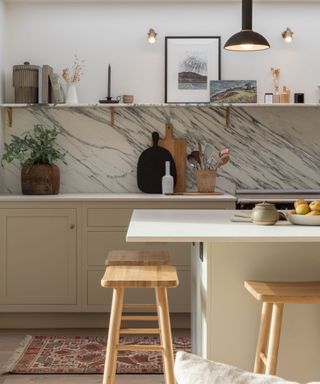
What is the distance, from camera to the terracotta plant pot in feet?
16.5

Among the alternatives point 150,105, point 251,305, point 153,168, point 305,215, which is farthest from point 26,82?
point 251,305

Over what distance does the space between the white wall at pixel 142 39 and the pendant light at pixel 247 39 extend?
1518mm

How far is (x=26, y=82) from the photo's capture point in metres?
5.12

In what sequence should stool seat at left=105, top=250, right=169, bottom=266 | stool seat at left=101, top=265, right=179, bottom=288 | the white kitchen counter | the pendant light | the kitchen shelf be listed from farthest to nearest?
the kitchen shelf < the white kitchen counter < the pendant light < stool seat at left=105, top=250, right=169, bottom=266 < stool seat at left=101, top=265, right=179, bottom=288

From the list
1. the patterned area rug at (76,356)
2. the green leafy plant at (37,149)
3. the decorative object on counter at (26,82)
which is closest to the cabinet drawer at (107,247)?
the patterned area rug at (76,356)

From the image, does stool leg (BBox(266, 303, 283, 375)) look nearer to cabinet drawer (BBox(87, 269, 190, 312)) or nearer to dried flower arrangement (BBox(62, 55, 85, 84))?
cabinet drawer (BBox(87, 269, 190, 312))

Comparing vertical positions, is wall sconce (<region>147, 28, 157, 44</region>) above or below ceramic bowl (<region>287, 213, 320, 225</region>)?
above

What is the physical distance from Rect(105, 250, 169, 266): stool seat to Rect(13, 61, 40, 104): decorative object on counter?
2.10m

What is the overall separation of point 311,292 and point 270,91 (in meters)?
3.14

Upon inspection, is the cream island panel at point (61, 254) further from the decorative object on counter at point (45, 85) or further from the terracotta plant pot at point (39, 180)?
the decorative object on counter at point (45, 85)

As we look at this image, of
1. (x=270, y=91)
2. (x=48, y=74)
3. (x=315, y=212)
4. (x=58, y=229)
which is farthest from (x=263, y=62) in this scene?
(x=315, y=212)

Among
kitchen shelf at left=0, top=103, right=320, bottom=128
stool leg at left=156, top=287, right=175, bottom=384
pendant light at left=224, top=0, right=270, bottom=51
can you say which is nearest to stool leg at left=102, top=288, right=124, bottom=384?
stool leg at left=156, top=287, right=175, bottom=384

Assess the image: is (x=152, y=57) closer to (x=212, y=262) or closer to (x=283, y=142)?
(x=283, y=142)

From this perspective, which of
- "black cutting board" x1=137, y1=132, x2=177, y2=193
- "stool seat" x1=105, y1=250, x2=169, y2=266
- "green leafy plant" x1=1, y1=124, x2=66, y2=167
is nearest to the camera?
"stool seat" x1=105, y1=250, x2=169, y2=266
